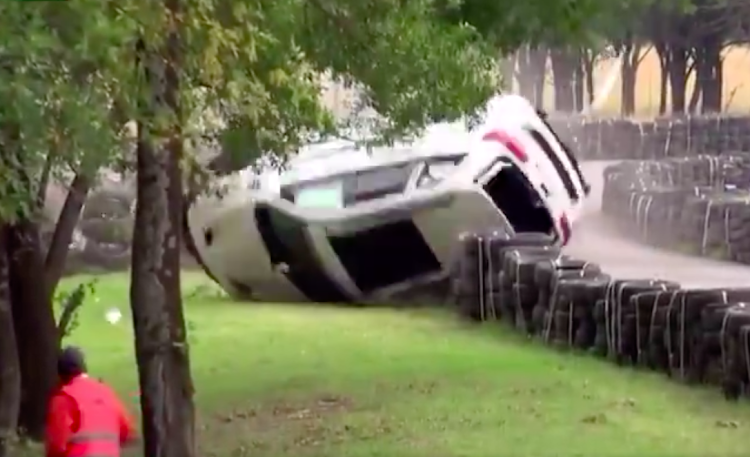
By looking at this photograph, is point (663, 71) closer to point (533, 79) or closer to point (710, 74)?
point (710, 74)

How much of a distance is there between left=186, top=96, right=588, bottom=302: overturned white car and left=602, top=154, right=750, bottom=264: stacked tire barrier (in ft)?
10.3

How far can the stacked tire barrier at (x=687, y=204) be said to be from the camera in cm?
2612

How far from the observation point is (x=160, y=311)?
10.2 metres

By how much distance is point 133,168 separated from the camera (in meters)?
11.2

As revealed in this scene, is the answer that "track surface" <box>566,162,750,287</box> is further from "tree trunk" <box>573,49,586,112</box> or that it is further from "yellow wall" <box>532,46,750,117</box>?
"yellow wall" <box>532,46,750,117</box>

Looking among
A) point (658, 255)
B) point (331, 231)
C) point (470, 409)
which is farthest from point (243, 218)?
point (470, 409)

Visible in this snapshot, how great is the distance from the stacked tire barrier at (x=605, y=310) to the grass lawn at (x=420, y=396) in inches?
8.9

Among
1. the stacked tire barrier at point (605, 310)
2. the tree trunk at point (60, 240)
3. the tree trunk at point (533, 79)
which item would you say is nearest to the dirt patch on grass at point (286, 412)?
the tree trunk at point (60, 240)

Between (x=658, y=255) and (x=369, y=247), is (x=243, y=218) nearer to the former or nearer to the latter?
(x=369, y=247)

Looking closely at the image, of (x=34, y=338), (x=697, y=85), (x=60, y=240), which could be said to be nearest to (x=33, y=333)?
(x=34, y=338)

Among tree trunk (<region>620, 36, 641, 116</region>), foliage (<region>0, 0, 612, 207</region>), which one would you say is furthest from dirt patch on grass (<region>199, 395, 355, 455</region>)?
tree trunk (<region>620, 36, 641, 116</region>)

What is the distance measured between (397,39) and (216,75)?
9.43 ft

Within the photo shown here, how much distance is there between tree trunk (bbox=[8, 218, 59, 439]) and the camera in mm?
13609

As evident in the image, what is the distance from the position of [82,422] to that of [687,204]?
1976 cm
